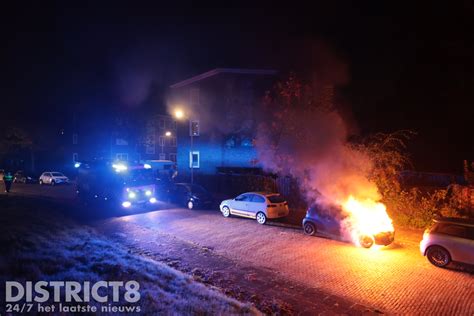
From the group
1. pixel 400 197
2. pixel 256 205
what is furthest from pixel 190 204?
pixel 400 197

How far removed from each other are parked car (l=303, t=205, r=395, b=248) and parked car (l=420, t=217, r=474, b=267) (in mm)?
1427

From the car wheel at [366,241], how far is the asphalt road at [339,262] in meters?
0.26

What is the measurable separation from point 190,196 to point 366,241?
1074cm

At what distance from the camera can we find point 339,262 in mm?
10031

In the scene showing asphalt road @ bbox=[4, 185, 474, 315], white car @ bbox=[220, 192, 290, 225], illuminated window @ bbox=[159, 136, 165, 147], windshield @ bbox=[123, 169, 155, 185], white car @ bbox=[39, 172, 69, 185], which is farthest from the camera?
illuminated window @ bbox=[159, 136, 165, 147]

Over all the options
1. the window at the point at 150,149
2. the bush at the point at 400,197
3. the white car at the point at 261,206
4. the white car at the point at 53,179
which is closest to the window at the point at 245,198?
the white car at the point at 261,206

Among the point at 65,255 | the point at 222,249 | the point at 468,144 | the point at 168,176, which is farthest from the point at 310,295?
the point at 168,176

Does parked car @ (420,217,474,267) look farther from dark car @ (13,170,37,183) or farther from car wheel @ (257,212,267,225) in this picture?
dark car @ (13,170,37,183)

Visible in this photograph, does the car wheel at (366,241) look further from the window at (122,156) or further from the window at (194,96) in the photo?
the window at (122,156)

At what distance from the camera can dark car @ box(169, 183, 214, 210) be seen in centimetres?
1886

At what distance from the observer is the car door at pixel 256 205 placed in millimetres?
15148

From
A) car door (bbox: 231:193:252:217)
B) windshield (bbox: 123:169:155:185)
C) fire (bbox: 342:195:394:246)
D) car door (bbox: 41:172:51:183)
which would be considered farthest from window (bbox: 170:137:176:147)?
fire (bbox: 342:195:394:246)

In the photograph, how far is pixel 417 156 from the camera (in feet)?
92.2

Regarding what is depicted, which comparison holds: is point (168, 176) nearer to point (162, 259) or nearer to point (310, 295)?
point (162, 259)
